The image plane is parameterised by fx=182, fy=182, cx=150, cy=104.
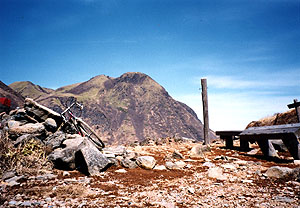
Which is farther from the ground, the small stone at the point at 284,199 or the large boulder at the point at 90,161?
the large boulder at the point at 90,161

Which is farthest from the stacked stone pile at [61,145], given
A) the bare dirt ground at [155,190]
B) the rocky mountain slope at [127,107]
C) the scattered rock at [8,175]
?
the rocky mountain slope at [127,107]

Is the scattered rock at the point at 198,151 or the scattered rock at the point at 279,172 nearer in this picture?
the scattered rock at the point at 279,172

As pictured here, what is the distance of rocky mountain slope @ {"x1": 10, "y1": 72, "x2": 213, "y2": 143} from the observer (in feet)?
375

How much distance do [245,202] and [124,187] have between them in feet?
7.43

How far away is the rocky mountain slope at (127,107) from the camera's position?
114312 millimetres

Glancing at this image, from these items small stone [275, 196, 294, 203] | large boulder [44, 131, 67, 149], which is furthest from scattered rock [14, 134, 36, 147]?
small stone [275, 196, 294, 203]

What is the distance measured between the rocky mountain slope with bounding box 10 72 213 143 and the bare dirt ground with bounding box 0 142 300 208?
97.2 meters

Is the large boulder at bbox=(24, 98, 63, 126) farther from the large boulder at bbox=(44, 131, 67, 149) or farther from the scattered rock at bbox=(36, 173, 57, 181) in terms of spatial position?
the scattered rock at bbox=(36, 173, 57, 181)

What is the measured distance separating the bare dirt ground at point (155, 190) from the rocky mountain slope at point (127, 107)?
9716 cm

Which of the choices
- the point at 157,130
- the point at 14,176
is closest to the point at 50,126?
the point at 14,176

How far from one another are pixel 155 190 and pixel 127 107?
140m

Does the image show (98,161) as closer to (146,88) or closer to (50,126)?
(50,126)

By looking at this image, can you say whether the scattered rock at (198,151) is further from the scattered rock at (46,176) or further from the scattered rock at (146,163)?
the scattered rock at (46,176)

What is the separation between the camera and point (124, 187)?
3820 millimetres
